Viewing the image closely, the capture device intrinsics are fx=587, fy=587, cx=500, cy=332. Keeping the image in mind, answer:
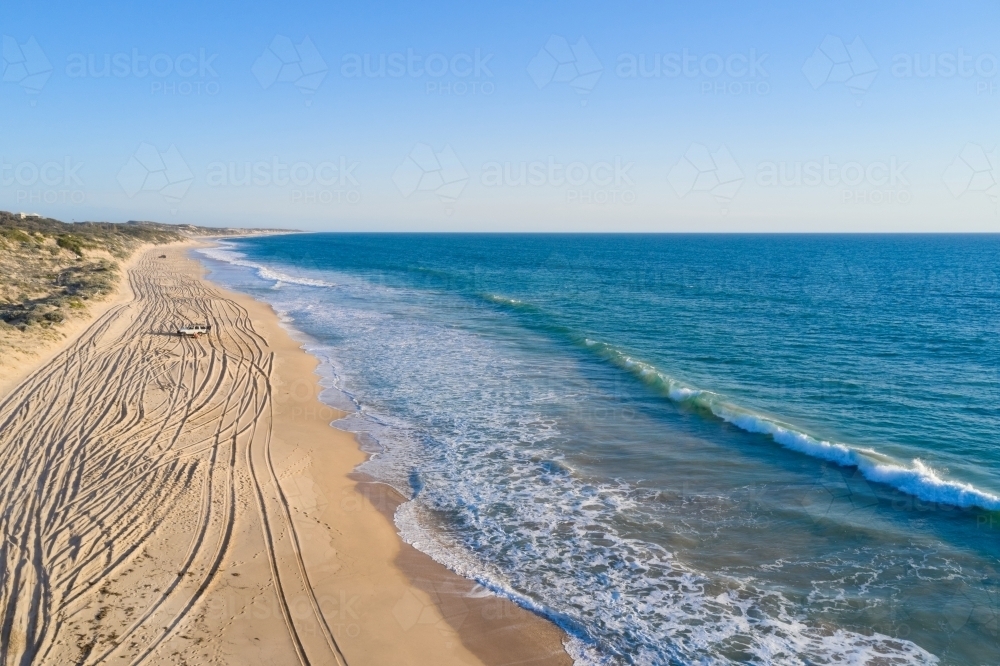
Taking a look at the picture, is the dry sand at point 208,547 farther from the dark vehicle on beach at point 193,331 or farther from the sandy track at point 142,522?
the dark vehicle on beach at point 193,331

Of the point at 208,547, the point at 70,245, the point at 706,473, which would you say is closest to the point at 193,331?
the point at 208,547

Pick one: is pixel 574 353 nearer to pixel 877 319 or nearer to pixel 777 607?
pixel 777 607

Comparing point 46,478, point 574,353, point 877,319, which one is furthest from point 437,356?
point 877,319

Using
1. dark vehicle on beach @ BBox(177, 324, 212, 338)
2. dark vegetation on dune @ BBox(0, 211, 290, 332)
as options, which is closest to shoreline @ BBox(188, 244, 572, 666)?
dark vehicle on beach @ BBox(177, 324, 212, 338)

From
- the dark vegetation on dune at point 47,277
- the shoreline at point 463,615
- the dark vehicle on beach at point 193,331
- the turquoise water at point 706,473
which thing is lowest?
the shoreline at point 463,615

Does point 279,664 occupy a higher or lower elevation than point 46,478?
lower

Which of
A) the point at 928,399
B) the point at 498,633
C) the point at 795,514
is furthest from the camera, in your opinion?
the point at 928,399

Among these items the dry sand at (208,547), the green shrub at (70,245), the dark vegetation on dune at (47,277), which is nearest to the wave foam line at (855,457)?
the dry sand at (208,547)
